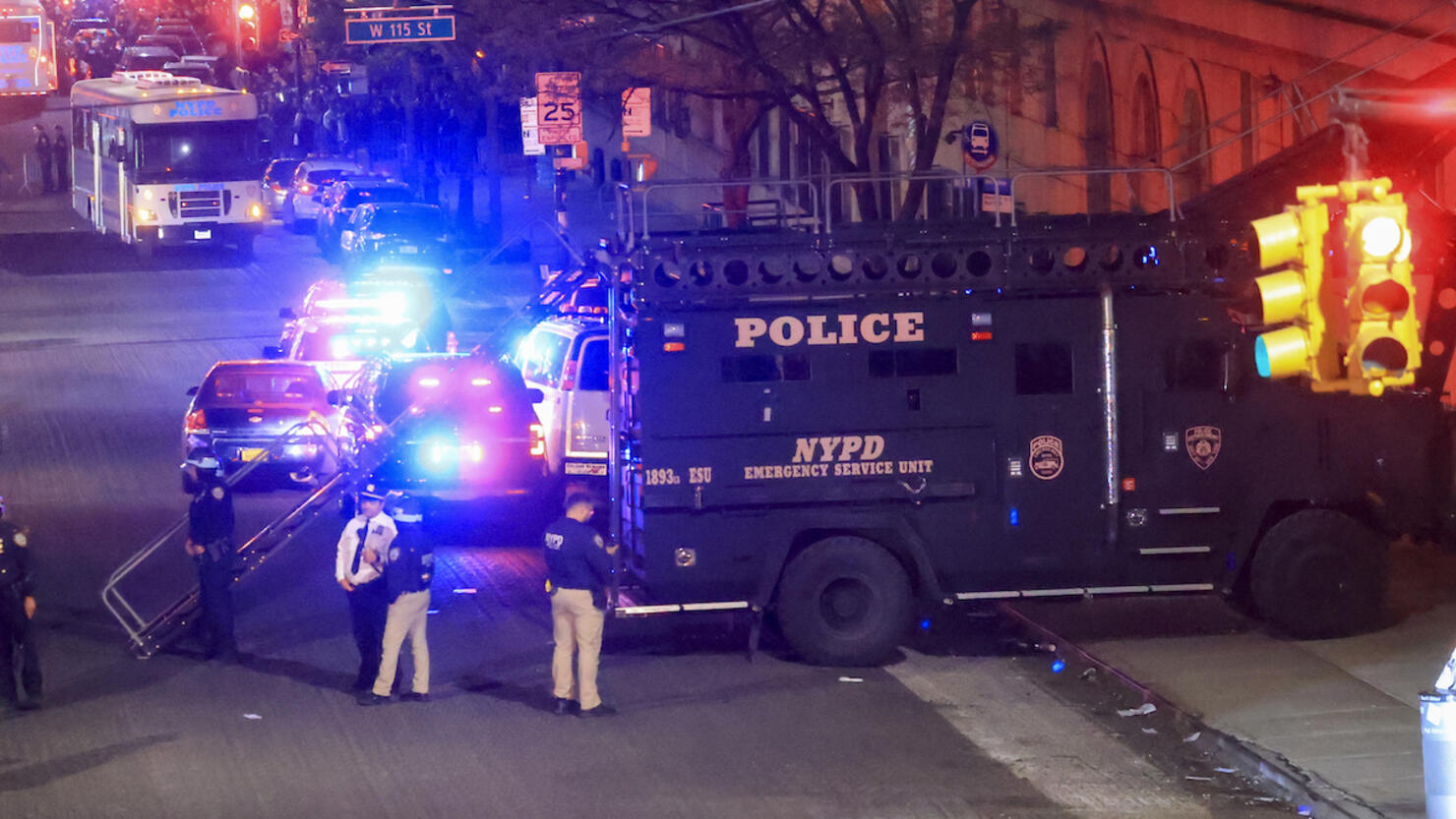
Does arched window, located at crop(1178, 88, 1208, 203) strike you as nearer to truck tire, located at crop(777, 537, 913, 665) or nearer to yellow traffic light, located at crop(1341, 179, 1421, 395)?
truck tire, located at crop(777, 537, 913, 665)

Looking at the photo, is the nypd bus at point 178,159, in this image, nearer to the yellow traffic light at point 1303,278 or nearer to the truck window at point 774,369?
the truck window at point 774,369

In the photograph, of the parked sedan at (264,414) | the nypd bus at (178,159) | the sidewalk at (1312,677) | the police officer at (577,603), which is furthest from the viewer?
the nypd bus at (178,159)

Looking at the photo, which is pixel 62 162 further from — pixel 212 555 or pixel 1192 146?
pixel 212 555

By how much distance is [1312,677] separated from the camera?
40.8ft

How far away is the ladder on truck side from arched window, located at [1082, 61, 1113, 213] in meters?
14.8

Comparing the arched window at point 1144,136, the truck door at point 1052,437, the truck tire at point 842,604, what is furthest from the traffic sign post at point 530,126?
the truck tire at point 842,604

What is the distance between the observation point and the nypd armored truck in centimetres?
1315

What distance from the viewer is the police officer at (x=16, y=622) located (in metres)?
12.0

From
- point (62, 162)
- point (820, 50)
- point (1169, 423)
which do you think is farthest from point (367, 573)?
point (62, 162)

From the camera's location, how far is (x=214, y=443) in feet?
65.1

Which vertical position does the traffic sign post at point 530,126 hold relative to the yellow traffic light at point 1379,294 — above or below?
above

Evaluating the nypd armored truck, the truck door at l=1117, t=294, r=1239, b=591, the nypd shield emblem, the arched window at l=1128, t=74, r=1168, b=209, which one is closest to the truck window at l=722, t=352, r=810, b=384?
the nypd armored truck

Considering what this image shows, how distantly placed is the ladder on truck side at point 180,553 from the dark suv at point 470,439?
293 mm

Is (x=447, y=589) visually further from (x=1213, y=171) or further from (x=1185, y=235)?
(x=1213, y=171)
